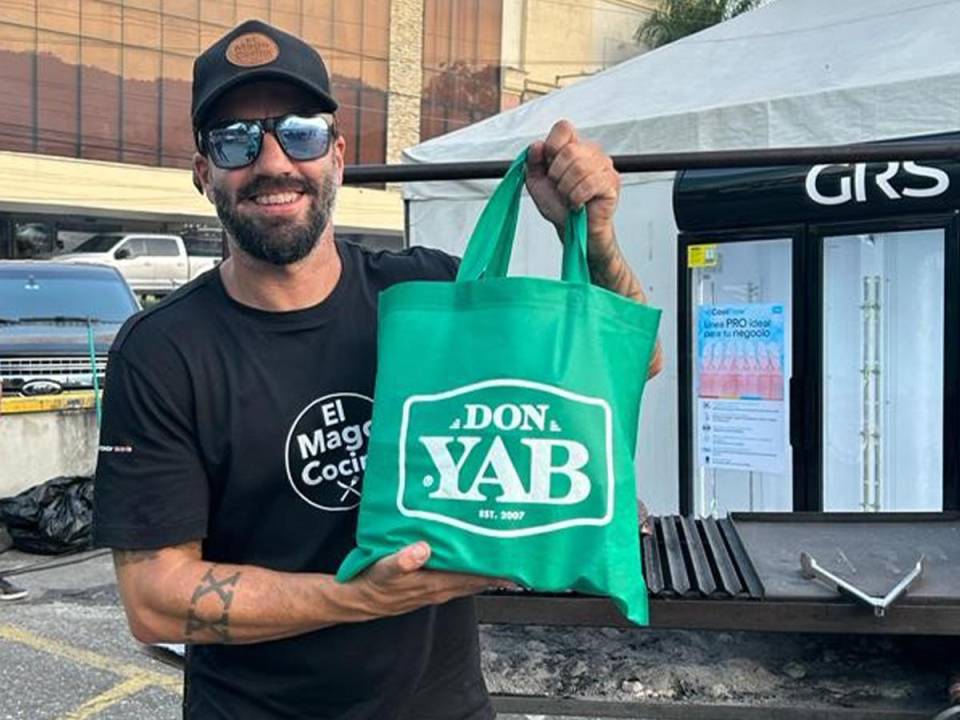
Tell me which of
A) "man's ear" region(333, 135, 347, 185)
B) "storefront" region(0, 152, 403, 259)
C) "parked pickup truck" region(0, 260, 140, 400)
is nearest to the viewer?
"man's ear" region(333, 135, 347, 185)

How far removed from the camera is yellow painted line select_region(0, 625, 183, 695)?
185 inches

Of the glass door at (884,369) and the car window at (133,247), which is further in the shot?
the car window at (133,247)

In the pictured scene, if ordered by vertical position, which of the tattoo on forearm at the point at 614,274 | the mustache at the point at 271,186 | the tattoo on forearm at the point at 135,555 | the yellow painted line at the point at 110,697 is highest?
the mustache at the point at 271,186

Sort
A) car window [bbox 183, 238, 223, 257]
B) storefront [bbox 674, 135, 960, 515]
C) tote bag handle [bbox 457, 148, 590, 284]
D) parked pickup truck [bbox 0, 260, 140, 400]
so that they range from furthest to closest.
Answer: car window [bbox 183, 238, 223, 257], parked pickup truck [bbox 0, 260, 140, 400], storefront [bbox 674, 135, 960, 515], tote bag handle [bbox 457, 148, 590, 284]

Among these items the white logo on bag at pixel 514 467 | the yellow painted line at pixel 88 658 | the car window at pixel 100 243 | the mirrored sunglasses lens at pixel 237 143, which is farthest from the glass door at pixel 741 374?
the car window at pixel 100 243

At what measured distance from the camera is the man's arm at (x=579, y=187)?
1648mm

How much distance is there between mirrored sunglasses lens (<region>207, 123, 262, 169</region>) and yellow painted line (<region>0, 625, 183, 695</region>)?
348cm

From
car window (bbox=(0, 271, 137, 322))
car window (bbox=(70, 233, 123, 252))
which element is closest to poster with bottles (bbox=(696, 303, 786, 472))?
car window (bbox=(0, 271, 137, 322))

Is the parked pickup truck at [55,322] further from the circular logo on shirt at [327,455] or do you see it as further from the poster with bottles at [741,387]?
the circular logo on shirt at [327,455]

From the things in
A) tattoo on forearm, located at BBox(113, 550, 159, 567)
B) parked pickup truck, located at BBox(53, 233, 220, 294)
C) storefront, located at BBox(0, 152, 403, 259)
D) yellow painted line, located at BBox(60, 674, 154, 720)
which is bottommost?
yellow painted line, located at BBox(60, 674, 154, 720)

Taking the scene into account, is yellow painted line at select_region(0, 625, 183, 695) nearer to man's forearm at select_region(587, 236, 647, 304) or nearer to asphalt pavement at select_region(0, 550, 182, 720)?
asphalt pavement at select_region(0, 550, 182, 720)

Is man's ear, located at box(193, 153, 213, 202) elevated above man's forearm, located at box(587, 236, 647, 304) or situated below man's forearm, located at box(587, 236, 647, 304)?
above

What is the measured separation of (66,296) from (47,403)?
2.32 metres

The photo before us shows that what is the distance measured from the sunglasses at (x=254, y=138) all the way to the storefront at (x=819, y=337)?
306 cm
